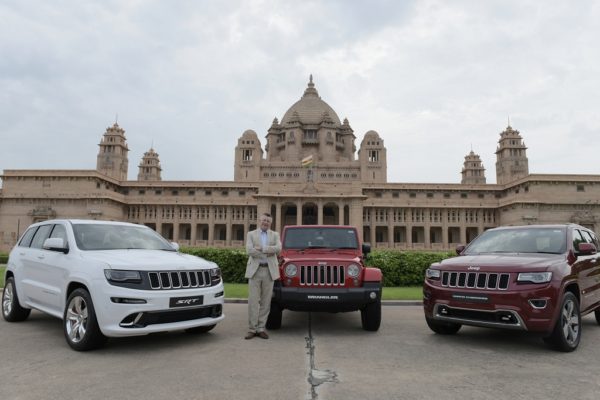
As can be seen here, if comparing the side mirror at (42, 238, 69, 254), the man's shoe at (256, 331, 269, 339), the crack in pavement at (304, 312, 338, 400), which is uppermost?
the side mirror at (42, 238, 69, 254)

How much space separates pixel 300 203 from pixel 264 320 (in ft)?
149

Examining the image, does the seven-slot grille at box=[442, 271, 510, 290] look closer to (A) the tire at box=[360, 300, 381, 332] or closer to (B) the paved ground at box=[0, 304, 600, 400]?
(B) the paved ground at box=[0, 304, 600, 400]

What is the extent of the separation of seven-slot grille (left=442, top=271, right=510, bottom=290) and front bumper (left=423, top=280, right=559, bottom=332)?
4.7 inches

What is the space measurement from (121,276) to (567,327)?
22.3 feet

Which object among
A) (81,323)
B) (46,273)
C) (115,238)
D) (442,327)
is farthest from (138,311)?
(442,327)

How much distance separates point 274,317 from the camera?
24.4ft

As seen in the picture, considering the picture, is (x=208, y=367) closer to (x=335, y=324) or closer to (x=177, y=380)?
(x=177, y=380)

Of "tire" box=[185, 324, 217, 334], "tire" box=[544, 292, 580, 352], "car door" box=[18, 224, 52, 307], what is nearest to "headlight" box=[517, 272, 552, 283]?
"tire" box=[544, 292, 580, 352]

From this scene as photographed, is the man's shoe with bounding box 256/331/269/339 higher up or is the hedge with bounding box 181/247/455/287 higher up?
the hedge with bounding box 181/247/455/287

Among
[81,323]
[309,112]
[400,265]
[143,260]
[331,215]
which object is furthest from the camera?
[309,112]

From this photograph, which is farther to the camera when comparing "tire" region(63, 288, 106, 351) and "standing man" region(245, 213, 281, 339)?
"standing man" region(245, 213, 281, 339)

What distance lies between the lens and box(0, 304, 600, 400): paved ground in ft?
13.6

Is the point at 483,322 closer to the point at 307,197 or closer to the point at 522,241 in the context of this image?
the point at 522,241

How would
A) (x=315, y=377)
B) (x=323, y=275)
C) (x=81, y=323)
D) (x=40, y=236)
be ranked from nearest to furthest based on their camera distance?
(x=315, y=377)
(x=81, y=323)
(x=323, y=275)
(x=40, y=236)
